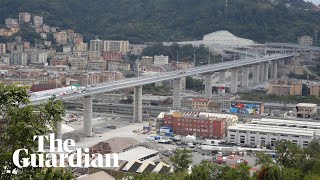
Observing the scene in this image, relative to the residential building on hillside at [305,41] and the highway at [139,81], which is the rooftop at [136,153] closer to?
the highway at [139,81]

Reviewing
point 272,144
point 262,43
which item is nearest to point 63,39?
point 262,43

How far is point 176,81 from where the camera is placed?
75.4 ft

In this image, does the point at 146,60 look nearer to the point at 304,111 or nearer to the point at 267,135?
the point at 304,111

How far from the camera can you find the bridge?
54.8ft

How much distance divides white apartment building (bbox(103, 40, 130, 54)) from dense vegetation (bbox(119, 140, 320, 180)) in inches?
1115

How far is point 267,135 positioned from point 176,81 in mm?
7788

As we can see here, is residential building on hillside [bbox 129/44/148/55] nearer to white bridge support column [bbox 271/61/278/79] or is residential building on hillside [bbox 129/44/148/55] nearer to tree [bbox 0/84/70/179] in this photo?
white bridge support column [bbox 271/61/278/79]

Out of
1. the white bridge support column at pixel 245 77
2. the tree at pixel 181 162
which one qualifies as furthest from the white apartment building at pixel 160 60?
the tree at pixel 181 162

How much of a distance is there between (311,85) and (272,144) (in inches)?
495

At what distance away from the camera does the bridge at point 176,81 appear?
1670 cm

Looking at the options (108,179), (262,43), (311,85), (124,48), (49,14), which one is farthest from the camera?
(49,14)

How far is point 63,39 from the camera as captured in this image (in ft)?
135

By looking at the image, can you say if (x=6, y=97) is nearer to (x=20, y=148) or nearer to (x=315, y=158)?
(x=20, y=148)

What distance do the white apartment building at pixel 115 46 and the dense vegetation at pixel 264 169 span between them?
2833 cm
